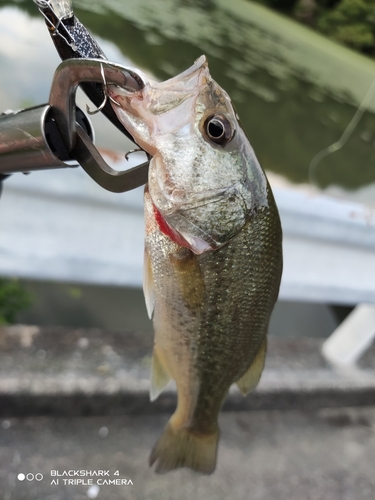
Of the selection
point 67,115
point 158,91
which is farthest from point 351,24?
point 67,115

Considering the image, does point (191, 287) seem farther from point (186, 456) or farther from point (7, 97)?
point (7, 97)

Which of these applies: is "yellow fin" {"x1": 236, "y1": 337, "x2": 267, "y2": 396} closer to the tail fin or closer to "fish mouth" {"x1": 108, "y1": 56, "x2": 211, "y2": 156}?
the tail fin

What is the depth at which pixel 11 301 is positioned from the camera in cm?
292

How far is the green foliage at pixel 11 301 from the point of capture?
288 centimetres

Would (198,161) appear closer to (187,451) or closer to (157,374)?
(157,374)

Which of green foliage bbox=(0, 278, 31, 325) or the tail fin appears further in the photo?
green foliage bbox=(0, 278, 31, 325)

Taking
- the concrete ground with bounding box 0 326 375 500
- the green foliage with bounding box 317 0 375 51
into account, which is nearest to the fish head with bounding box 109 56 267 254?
the concrete ground with bounding box 0 326 375 500

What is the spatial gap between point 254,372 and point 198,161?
0.66 m

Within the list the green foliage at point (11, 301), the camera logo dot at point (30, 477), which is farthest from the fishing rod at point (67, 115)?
the green foliage at point (11, 301)

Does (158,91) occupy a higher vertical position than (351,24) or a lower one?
higher

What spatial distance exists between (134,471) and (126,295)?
2.06 metres

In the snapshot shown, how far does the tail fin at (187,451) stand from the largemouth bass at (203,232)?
24cm

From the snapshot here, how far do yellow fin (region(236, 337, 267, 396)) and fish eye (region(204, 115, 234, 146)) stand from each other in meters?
0.60

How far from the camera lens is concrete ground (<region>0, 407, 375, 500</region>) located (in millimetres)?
1957
